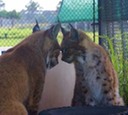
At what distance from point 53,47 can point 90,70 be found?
453 mm

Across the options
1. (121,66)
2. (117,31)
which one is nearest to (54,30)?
(121,66)

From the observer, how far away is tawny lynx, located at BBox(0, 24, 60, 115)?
3365 millimetres

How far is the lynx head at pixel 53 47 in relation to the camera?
3.78 meters

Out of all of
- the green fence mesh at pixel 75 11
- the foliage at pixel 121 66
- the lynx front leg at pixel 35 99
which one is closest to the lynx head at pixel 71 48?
the lynx front leg at pixel 35 99

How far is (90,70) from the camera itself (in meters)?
4.07

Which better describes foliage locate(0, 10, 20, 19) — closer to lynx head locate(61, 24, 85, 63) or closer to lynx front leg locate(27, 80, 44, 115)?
lynx head locate(61, 24, 85, 63)

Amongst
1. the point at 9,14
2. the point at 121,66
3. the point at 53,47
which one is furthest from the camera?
the point at 9,14

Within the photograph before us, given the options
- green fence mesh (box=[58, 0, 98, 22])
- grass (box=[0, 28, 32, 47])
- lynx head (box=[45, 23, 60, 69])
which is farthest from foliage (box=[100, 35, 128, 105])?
grass (box=[0, 28, 32, 47])

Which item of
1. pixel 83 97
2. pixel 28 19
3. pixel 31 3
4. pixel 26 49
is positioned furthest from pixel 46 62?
pixel 28 19

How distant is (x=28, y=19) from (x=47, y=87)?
2816mm

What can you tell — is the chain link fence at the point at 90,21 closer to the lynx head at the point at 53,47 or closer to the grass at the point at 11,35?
the grass at the point at 11,35

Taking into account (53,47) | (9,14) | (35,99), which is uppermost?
(53,47)

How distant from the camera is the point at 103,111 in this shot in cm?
335

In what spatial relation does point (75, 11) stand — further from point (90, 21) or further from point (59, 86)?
point (59, 86)
